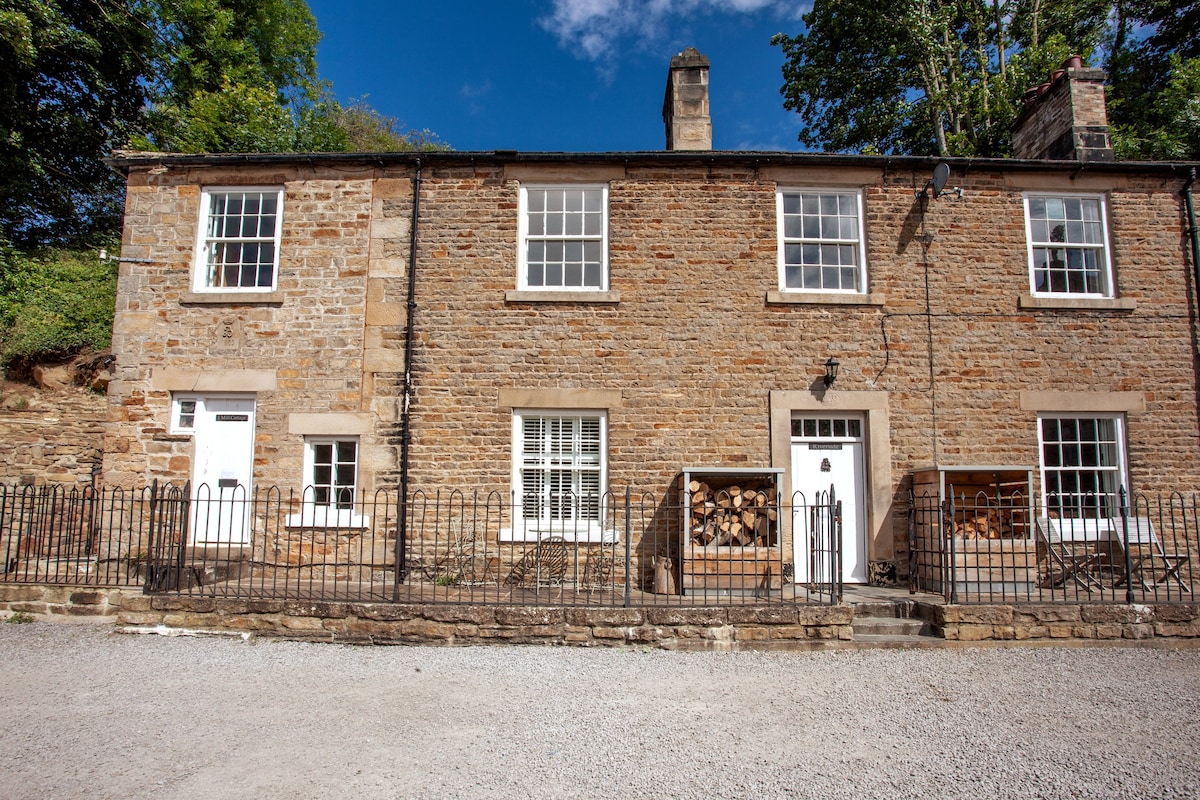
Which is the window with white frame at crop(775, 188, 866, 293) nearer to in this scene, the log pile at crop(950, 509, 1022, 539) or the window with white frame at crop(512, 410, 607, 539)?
the log pile at crop(950, 509, 1022, 539)

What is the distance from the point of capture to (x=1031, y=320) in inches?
402

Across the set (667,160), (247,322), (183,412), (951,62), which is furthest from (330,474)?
(951,62)

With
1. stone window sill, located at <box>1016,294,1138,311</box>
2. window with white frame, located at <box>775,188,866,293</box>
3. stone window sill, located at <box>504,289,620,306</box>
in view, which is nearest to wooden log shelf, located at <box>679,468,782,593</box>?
stone window sill, located at <box>504,289,620,306</box>

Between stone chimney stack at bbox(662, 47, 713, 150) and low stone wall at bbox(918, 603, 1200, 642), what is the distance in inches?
303

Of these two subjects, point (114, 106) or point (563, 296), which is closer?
point (563, 296)

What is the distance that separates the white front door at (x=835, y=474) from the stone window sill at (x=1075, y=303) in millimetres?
3041

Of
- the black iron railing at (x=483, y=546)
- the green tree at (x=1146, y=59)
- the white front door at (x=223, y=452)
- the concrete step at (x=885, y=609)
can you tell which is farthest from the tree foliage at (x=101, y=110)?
the green tree at (x=1146, y=59)

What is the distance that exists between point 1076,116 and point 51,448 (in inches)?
661

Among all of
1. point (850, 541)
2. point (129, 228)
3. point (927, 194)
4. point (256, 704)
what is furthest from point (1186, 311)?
point (129, 228)

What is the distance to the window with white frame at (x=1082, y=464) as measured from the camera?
9922 millimetres

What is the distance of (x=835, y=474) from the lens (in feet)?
32.7

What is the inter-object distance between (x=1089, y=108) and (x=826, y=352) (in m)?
5.70

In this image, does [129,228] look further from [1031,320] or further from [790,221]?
[1031,320]

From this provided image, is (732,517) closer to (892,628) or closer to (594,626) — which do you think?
(892,628)
